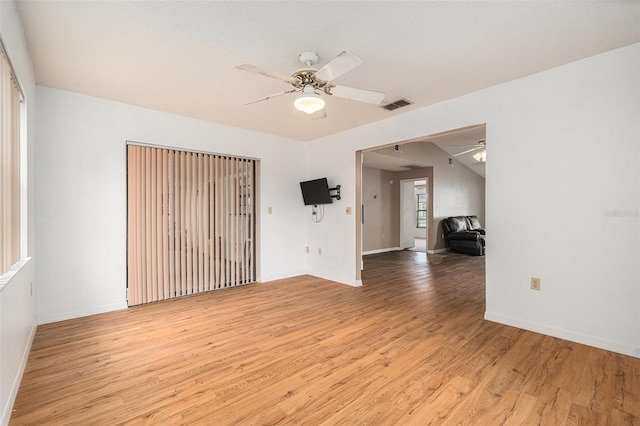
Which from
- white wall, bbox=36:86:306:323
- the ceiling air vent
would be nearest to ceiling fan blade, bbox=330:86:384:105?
the ceiling air vent

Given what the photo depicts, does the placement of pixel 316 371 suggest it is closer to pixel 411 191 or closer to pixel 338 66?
pixel 338 66

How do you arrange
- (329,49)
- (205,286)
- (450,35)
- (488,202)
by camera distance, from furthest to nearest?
(205,286)
(488,202)
(329,49)
(450,35)

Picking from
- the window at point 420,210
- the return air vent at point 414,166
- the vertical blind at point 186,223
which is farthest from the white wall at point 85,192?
the window at point 420,210

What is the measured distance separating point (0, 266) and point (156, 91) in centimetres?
226

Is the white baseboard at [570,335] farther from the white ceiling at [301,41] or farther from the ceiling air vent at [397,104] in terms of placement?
the ceiling air vent at [397,104]

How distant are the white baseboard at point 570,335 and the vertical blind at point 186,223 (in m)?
3.61

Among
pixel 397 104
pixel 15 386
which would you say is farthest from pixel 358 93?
pixel 15 386

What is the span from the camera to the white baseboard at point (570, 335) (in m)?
2.43

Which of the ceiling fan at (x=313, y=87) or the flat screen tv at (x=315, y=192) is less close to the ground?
the ceiling fan at (x=313, y=87)

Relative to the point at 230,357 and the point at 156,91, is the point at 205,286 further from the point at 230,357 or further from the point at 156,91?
the point at 156,91

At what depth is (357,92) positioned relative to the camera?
2.54 m

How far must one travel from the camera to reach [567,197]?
273 cm

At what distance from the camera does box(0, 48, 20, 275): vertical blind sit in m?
1.81

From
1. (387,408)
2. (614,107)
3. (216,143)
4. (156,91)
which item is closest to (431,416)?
(387,408)
